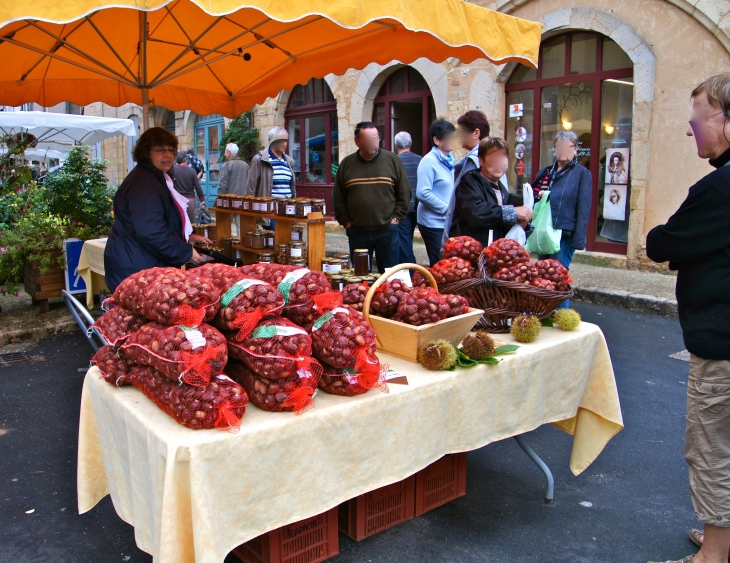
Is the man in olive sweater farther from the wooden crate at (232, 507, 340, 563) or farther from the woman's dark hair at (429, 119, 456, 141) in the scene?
the wooden crate at (232, 507, 340, 563)

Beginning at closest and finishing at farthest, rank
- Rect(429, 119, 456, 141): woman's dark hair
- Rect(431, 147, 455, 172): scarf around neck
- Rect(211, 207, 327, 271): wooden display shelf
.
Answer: Rect(211, 207, 327, 271): wooden display shelf → Rect(429, 119, 456, 141): woman's dark hair → Rect(431, 147, 455, 172): scarf around neck

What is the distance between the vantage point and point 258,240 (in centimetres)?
518

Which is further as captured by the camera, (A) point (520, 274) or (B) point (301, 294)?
(A) point (520, 274)

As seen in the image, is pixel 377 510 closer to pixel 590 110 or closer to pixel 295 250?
pixel 295 250

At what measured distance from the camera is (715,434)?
7.87ft

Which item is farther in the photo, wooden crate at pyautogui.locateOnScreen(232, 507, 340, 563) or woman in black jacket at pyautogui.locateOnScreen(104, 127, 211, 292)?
woman in black jacket at pyautogui.locateOnScreen(104, 127, 211, 292)

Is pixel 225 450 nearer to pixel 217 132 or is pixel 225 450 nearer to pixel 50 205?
pixel 50 205

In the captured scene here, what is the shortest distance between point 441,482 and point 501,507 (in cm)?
35

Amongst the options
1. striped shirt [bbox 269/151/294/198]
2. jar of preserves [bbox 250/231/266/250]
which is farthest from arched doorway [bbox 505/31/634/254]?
jar of preserves [bbox 250/231/266/250]

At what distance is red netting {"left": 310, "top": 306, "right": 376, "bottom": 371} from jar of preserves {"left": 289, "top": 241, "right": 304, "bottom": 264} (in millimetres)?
2416

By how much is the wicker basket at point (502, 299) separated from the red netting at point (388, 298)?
0.38 metres

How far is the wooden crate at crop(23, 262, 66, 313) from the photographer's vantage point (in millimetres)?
6797

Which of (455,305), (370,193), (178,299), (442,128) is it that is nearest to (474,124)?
(442,128)

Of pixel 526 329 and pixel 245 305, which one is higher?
pixel 245 305
